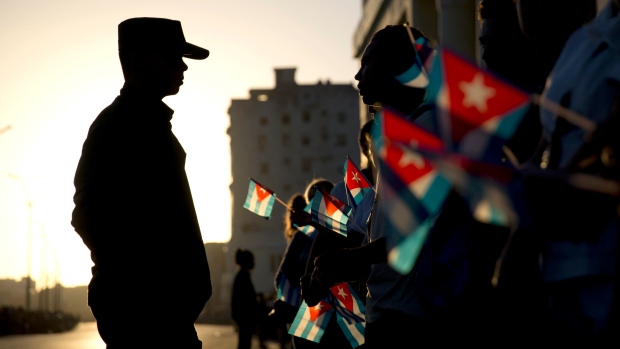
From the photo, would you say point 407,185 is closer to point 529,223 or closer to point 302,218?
point 529,223

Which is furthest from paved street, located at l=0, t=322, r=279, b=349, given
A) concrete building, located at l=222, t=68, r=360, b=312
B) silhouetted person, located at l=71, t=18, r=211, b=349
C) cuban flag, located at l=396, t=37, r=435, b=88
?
→ concrete building, located at l=222, t=68, r=360, b=312

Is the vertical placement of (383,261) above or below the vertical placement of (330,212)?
above

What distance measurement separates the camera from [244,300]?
631 inches

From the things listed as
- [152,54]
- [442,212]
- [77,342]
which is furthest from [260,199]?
[77,342]

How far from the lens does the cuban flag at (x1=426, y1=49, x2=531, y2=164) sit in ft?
8.54

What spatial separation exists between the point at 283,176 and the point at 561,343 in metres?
114

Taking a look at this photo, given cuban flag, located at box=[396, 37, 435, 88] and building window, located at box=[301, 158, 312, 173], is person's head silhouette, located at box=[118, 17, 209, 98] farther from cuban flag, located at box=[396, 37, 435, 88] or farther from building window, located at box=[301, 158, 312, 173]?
building window, located at box=[301, 158, 312, 173]

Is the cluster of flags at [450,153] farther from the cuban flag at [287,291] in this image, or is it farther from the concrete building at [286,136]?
the concrete building at [286,136]

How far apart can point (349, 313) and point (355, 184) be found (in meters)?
0.74

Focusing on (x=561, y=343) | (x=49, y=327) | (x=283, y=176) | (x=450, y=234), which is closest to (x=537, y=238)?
(x=561, y=343)

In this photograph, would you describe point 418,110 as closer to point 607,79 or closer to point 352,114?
point 607,79

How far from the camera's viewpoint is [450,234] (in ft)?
13.4

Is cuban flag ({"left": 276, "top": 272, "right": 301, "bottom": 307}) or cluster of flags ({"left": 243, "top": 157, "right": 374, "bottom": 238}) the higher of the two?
cluster of flags ({"left": 243, "top": 157, "right": 374, "bottom": 238})

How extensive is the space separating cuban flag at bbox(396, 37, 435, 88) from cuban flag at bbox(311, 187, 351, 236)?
2249 millimetres
